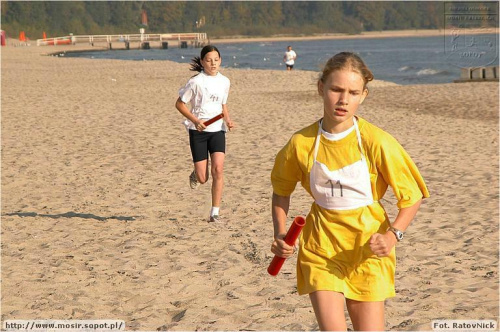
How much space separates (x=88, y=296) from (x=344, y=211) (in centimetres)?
310

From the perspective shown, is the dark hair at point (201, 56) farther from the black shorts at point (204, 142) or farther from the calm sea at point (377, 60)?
the calm sea at point (377, 60)

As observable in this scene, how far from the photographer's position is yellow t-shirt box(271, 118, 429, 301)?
3.42m

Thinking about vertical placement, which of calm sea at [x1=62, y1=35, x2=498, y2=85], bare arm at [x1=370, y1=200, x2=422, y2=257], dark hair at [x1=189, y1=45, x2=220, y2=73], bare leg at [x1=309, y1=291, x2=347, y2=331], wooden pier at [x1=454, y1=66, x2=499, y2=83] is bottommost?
calm sea at [x1=62, y1=35, x2=498, y2=85]

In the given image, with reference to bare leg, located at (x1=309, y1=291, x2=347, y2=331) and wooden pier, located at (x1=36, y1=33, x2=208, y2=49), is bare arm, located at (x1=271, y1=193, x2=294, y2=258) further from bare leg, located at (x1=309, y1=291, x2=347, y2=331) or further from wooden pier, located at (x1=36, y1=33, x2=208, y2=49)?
wooden pier, located at (x1=36, y1=33, x2=208, y2=49)

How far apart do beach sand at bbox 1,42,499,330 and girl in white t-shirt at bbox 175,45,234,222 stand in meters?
0.72

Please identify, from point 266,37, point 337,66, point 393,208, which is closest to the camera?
point 337,66

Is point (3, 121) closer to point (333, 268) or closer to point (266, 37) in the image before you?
point (333, 268)

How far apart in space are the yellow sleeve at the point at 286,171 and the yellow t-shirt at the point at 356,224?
3 centimetres

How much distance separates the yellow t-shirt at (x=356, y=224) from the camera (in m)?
3.42

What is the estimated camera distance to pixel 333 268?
11.4 feet

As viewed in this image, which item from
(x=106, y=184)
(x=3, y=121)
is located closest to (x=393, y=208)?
(x=106, y=184)

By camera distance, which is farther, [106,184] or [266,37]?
[266,37]

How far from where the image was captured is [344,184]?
3469mm

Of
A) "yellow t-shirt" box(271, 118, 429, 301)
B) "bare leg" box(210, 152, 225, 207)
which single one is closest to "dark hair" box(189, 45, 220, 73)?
"bare leg" box(210, 152, 225, 207)
